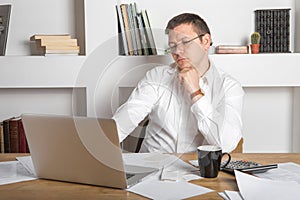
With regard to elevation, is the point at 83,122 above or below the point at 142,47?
below

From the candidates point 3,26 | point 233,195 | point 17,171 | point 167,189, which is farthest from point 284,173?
point 3,26

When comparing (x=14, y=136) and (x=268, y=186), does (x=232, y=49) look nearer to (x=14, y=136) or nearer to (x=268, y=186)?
(x=14, y=136)

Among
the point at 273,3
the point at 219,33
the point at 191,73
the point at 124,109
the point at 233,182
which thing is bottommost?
the point at 233,182

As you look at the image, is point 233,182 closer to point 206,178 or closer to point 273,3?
point 206,178

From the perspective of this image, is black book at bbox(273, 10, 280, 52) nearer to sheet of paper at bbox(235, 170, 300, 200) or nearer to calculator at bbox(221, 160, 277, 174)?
calculator at bbox(221, 160, 277, 174)

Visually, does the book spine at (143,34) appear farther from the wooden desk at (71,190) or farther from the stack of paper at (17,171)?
the wooden desk at (71,190)

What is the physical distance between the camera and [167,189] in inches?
45.8

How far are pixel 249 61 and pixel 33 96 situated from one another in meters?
1.44

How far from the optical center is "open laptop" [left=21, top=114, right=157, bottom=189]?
1.13m

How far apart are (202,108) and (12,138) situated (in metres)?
1.31

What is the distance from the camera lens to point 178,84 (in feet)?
6.29

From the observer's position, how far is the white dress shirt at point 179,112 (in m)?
1.85

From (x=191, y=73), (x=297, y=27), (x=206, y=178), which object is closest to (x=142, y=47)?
(x=191, y=73)

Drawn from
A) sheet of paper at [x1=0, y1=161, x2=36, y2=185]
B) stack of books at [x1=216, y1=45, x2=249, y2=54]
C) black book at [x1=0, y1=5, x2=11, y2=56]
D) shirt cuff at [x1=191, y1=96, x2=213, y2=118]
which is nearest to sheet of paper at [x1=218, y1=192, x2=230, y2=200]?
sheet of paper at [x1=0, y1=161, x2=36, y2=185]
